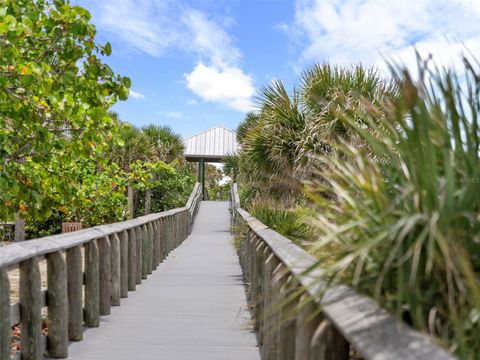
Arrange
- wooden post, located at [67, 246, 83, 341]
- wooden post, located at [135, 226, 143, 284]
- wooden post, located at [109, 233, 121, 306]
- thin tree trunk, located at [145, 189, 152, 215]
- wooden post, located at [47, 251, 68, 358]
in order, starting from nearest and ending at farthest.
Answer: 1. wooden post, located at [47, 251, 68, 358]
2. wooden post, located at [67, 246, 83, 341]
3. wooden post, located at [109, 233, 121, 306]
4. wooden post, located at [135, 226, 143, 284]
5. thin tree trunk, located at [145, 189, 152, 215]

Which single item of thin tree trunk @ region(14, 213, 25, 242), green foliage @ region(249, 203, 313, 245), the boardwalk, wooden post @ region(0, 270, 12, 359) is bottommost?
the boardwalk

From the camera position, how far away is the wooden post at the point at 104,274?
5.83 metres

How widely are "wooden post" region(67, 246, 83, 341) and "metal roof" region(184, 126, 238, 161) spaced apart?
30897mm

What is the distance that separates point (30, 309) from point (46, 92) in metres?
2.18

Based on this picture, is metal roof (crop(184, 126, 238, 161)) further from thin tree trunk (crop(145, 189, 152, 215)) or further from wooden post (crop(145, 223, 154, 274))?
wooden post (crop(145, 223, 154, 274))

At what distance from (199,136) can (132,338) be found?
112ft

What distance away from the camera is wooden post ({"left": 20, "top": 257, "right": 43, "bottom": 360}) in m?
3.84

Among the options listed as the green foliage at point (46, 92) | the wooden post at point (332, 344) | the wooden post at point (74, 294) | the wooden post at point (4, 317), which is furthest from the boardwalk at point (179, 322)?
the wooden post at point (332, 344)

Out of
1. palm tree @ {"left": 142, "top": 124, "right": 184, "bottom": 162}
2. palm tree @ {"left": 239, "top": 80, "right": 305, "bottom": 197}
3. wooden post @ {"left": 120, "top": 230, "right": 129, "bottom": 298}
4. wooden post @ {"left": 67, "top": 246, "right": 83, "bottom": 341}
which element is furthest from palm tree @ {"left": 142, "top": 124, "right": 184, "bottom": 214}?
wooden post @ {"left": 67, "top": 246, "right": 83, "bottom": 341}

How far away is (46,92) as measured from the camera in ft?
17.5

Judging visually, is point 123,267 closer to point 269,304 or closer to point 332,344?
point 269,304

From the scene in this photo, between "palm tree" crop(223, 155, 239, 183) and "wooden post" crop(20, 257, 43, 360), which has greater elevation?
"palm tree" crop(223, 155, 239, 183)

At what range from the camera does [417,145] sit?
1766 millimetres

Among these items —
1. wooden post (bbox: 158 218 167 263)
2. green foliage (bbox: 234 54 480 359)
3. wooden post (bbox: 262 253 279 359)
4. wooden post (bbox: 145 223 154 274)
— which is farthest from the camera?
wooden post (bbox: 158 218 167 263)
